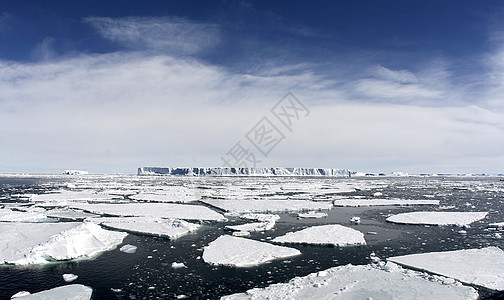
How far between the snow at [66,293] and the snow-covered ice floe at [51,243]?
8.35ft

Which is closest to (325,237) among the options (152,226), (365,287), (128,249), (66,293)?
(365,287)

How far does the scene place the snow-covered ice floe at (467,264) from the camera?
306 inches

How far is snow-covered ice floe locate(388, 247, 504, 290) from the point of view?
7780 millimetres

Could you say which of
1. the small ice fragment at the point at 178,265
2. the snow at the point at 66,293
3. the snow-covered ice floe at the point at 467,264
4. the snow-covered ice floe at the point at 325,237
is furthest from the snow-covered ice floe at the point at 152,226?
the snow-covered ice floe at the point at 467,264

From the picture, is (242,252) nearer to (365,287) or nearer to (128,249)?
(128,249)

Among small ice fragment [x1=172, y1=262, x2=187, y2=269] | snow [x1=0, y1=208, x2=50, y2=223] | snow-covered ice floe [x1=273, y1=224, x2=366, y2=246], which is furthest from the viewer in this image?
snow [x1=0, y1=208, x2=50, y2=223]

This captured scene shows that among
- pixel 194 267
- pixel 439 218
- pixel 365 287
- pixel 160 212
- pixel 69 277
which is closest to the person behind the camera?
pixel 365 287

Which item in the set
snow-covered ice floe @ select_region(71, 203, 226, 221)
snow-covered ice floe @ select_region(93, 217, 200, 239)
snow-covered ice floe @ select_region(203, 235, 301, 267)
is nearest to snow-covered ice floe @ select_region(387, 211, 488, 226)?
snow-covered ice floe @ select_region(203, 235, 301, 267)

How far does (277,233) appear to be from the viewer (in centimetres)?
1289

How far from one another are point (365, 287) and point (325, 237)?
15.6 feet

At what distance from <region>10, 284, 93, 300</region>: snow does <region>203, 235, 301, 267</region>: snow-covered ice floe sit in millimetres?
3125

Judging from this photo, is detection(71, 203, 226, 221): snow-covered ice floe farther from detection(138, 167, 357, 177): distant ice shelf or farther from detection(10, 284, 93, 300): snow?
detection(138, 167, 357, 177): distant ice shelf

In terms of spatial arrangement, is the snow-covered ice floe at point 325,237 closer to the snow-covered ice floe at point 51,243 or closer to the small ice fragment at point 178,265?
the small ice fragment at point 178,265

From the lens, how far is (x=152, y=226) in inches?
542
